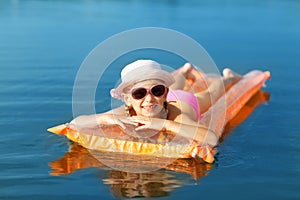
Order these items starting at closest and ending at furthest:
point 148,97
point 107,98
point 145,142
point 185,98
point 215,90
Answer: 1. point 148,97
2. point 145,142
3. point 185,98
4. point 215,90
5. point 107,98

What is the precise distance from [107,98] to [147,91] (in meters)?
2.49

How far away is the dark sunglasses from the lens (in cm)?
497

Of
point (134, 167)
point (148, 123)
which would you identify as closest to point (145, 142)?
point (148, 123)

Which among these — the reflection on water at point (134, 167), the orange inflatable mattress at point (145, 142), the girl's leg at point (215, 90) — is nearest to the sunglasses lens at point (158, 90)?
the orange inflatable mattress at point (145, 142)

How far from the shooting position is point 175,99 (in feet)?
19.2

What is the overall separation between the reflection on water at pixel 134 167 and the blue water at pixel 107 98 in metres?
0.03

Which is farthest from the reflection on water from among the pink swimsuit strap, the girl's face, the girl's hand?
the pink swimsuit strap

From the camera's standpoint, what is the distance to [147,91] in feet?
16.3

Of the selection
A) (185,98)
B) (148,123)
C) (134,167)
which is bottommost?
(134,167)

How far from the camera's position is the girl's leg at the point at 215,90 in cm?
658

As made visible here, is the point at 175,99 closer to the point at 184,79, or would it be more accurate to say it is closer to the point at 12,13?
the point at 184,79

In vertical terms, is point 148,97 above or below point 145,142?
above

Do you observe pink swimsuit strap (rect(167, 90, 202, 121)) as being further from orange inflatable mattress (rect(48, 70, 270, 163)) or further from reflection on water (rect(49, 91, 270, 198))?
reflection on water (rect(49, 91, 270, 198))

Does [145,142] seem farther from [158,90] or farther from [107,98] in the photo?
[107,98]
